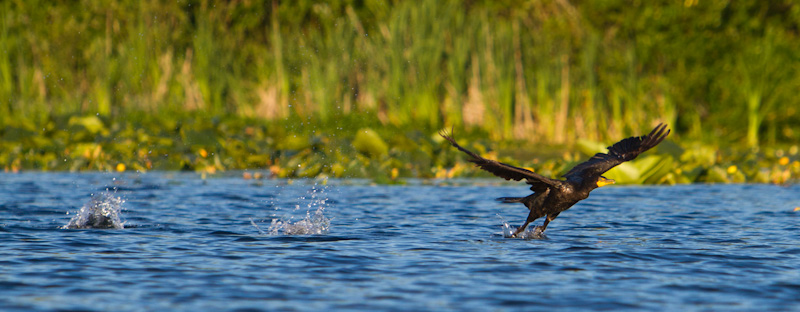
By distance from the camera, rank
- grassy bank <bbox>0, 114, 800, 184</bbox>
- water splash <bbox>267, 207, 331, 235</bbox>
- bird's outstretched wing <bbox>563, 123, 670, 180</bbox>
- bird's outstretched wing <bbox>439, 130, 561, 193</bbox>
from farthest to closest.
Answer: grassy bank <bbox>0, 114, 800, 184</bbox> < water splash <bbox>267, 207, 331, 235</bbox> < bird's outstretched wing <bbox>563, 123, 670, 180</bbox> < bird's outstretched wing <bbox>439, 130, 561, 193</bbox>

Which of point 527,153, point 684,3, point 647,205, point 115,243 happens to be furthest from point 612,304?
point 684,3

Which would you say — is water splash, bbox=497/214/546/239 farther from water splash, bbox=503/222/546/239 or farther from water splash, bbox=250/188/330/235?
water splash, bbox=250/188/330/235

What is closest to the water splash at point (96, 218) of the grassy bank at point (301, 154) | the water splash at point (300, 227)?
the water splash at point (300, 227)

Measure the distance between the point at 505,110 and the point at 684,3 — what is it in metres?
4.78

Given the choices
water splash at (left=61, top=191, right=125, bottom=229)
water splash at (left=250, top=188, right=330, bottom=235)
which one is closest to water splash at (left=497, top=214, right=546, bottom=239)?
water splash at (left=250, top=188, right=330, bottom=235)

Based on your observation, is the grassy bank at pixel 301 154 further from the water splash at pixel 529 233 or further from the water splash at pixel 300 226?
the water splash at pixel 529 233

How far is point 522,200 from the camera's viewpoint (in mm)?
8500

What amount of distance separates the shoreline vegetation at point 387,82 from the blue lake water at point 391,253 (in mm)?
3674

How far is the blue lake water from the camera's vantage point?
19.5ft

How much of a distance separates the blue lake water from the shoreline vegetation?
12.1 feet

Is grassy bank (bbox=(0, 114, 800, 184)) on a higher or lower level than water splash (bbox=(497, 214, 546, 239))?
higher

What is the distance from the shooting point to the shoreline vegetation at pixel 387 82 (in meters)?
16.4

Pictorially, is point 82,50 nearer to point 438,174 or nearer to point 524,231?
point 438,174

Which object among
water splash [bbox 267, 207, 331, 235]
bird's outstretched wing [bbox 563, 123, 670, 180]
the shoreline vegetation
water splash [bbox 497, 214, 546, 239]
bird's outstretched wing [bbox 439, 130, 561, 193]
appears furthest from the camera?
the shoreline vegetation
